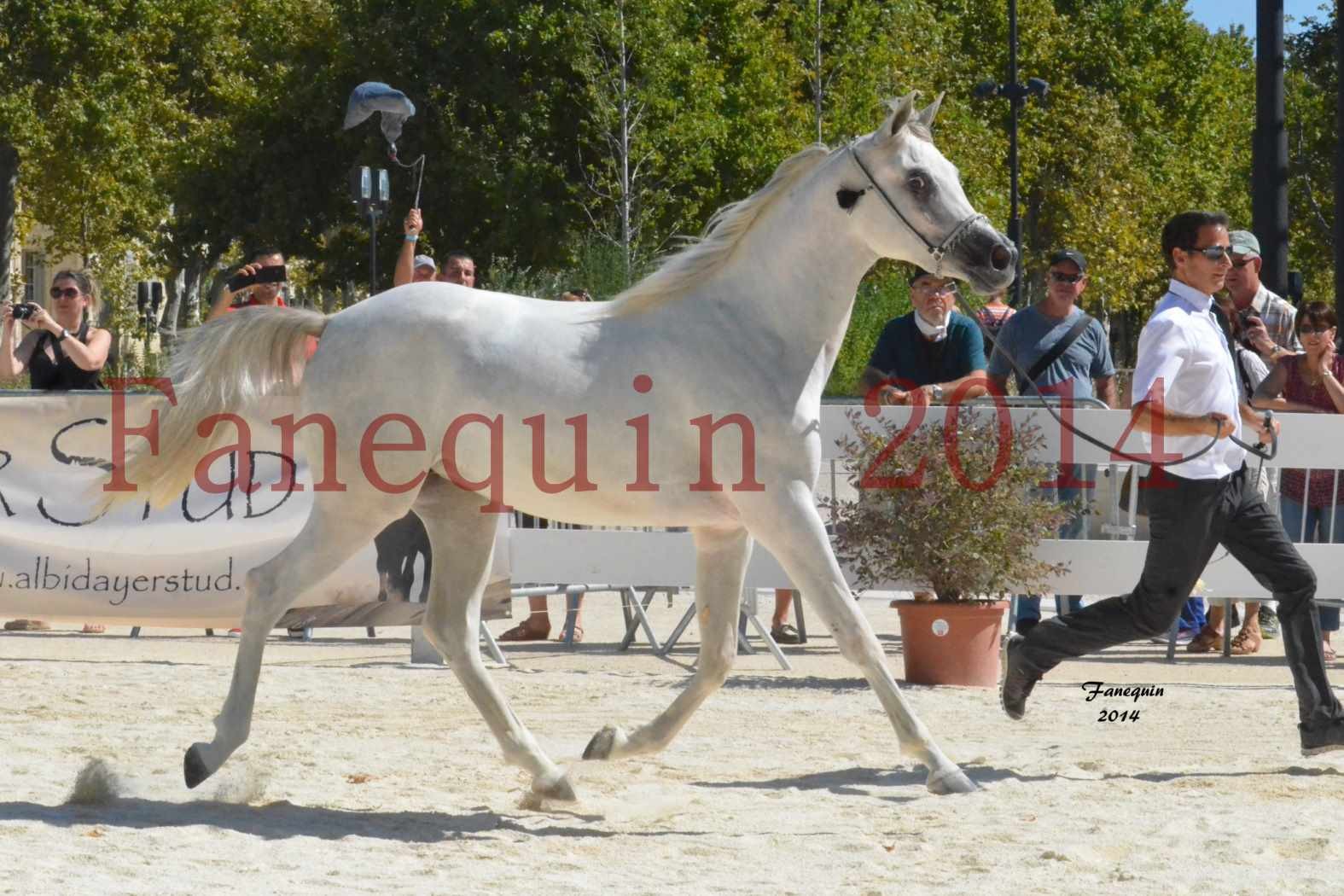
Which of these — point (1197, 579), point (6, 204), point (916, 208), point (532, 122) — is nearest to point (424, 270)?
point (916, 208)

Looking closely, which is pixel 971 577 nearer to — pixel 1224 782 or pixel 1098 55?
pixel 1224 782

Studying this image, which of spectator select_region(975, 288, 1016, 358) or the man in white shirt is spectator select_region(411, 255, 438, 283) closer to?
spectator select_region(975, 288, 1016, 358)

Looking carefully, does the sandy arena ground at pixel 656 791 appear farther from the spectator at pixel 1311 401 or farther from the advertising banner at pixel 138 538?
the spectator at pixel 1311 401

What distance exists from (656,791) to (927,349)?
4.12 metres

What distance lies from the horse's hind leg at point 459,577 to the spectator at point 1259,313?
5.33 metres

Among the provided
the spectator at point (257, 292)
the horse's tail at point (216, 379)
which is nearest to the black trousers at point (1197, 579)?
the horse's tail at point (216, 379)

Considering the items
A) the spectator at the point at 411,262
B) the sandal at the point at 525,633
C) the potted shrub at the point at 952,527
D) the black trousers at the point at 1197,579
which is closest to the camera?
the black trousers at the point at 1197,579

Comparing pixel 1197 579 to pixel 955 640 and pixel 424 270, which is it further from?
pixel 424 270

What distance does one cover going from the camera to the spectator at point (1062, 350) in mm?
9953

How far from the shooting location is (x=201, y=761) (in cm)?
579

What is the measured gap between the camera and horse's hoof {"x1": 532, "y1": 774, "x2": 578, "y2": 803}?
5.99 metres

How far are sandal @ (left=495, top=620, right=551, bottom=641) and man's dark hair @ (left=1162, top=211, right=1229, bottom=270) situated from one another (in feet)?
17.3

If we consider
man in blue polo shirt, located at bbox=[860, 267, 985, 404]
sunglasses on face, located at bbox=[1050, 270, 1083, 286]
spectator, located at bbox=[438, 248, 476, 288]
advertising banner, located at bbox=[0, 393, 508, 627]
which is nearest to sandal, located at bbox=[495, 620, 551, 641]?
advertising banner, located at bbox=[0, 393, 508, 627]

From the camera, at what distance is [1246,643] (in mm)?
10367
